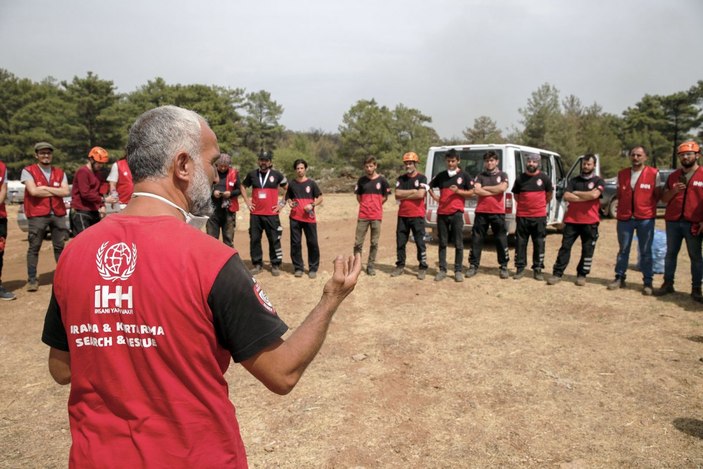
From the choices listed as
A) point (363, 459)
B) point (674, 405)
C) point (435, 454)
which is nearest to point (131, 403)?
point (363, 459)

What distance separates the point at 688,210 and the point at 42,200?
30.0 ft

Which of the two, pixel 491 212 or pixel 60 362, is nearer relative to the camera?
pixel 60 362

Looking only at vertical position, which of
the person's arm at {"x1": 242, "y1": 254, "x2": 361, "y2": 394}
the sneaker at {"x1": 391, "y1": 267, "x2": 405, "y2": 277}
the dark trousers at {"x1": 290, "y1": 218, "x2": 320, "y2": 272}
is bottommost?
the sneaker at {"x1": 391, "y1": 267, "x2": 405, "y2": 277}

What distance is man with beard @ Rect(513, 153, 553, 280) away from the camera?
25.3ft

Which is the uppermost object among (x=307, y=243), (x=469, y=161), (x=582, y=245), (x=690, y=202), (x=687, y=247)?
(x=469, y=161)

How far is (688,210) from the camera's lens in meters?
6.38

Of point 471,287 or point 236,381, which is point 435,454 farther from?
point 471,287

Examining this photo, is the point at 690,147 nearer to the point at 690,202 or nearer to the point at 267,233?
the point at 690,202

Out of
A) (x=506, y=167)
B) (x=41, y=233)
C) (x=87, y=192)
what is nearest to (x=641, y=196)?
(x=506, y=167)

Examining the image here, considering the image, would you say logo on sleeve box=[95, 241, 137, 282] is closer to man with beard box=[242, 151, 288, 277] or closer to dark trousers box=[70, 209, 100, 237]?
dark trousers box=[70, 209, 100, 237]

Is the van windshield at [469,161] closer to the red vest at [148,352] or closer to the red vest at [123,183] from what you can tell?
the red vest at [123,183]

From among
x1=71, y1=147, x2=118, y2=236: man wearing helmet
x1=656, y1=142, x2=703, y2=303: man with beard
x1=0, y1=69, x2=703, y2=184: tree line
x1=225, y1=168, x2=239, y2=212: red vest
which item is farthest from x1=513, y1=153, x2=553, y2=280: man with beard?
x1=0, y1=69, x2=703, y2=184: tree line

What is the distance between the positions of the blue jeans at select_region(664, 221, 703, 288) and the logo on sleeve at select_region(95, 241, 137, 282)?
24.1ft

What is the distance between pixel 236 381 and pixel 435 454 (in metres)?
1.96
